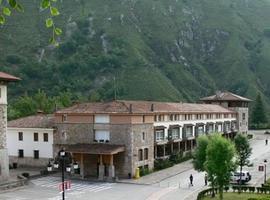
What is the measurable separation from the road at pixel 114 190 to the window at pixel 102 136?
5.76 m

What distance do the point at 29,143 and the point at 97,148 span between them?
39.0 ft

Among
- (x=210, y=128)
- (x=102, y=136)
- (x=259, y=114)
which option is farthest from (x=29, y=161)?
(x=259, y=114)

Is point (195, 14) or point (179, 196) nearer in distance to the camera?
point (179, 196)

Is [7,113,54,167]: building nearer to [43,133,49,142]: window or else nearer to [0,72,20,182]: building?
[43,133,49,142]: window

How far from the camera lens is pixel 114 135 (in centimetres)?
5069

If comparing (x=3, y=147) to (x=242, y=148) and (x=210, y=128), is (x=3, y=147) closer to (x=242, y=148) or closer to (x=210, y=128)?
(x=242, y=148)

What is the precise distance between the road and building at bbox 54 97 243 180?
3.54m

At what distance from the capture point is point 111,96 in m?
128

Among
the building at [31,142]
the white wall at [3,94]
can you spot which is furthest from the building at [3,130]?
the building at [31,142]

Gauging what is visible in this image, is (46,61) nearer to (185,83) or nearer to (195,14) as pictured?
(185,83)

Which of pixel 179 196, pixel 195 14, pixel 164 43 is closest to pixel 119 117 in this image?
pixel 179 196

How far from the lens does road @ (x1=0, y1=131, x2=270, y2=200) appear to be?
39312 millimetres

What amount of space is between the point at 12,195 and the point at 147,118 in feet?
62.5

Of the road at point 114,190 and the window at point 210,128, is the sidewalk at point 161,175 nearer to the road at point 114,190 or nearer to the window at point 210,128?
the road at point 114,190
